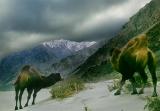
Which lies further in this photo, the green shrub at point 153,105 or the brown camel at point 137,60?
the brown camel at point 137,60

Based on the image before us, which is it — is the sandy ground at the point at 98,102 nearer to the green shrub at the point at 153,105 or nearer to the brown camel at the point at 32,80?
the green shrub at the point at 153,105

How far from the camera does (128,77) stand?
16203mm

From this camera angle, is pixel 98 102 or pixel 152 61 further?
pixel 98 102

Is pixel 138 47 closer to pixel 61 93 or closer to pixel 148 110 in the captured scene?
pixel 148 110

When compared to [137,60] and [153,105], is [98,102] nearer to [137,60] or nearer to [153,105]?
[137,60]

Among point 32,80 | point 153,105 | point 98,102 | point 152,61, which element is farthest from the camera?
point 32,80

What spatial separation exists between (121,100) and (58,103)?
3314 mm

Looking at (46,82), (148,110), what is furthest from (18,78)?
(148,110)

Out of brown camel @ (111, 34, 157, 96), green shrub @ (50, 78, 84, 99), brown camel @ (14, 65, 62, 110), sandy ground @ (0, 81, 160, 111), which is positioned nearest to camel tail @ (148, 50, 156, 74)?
brown camel @ (111, 34, 157, 96)

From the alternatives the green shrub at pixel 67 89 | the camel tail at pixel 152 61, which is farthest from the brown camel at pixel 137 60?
the green shrub at pixel 67 89

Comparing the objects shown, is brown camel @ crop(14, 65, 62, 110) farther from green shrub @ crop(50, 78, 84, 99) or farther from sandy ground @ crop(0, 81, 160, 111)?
sandy ground @ crop(0, 81, 160, 111)

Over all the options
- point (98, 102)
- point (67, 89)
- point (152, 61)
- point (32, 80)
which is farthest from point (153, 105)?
point (32, 80)

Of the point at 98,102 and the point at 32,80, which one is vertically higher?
the point at 32,80

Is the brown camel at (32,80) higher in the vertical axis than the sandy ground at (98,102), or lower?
higher
